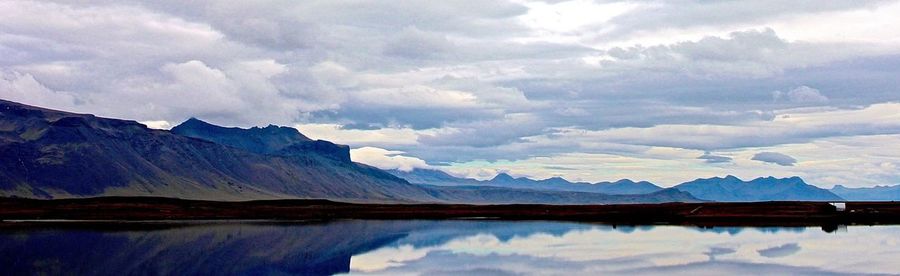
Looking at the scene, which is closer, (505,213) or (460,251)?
(460,251)

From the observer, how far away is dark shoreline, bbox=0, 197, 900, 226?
121 metres

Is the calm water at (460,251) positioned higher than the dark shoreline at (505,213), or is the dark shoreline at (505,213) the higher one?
the dark shoreline at (505,213)

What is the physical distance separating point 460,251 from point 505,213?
90.3m

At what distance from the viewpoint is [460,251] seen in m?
70.6

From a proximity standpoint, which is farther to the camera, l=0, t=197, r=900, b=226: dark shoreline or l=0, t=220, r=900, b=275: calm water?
l=0, t=197, r=900, b=226: dark shoreline

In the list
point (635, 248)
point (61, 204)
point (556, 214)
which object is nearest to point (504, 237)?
→ point (635, 248)

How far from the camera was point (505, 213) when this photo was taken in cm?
16038

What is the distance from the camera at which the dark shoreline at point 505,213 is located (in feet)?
396

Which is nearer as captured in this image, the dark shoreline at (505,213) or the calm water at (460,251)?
the calm water at (460,251)

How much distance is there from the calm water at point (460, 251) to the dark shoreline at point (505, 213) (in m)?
19.1

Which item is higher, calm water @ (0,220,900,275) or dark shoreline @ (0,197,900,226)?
dark shoreline @ (0,197,900,226)

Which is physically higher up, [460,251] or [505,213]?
[505,213]

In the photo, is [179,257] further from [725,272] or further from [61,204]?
[61,204]

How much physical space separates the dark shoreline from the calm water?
19.1 metres
